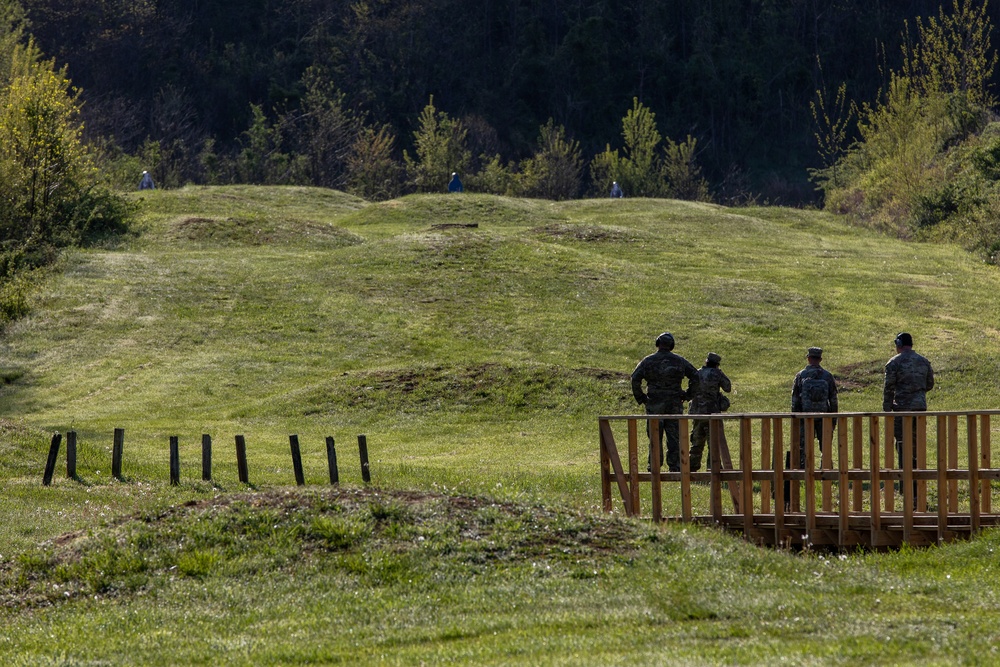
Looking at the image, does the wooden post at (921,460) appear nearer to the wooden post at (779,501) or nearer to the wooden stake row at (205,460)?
the wooden post at (779,501)

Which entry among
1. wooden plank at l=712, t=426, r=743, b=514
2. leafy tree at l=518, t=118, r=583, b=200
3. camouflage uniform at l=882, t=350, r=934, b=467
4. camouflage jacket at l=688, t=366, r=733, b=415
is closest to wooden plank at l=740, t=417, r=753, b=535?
wooden plank at l=712, t=426, r=743, b=514

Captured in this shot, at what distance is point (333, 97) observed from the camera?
110 meters

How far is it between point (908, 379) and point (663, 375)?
3.99 m

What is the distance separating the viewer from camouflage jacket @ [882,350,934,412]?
2255 cm

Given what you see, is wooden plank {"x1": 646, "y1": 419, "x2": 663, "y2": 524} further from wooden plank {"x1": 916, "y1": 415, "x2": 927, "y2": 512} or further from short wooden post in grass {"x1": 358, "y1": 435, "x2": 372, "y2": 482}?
short wooden post in grass {"x1": 358, "y1": 435, "x2": 372, "y2": 482}

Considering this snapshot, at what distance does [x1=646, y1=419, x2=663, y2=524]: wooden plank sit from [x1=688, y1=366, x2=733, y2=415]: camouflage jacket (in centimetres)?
462

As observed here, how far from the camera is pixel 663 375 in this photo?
23641 mm

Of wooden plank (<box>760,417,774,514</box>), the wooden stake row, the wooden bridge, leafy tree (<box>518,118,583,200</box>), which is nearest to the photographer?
the wooden bridge

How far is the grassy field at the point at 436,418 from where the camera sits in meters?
13.5

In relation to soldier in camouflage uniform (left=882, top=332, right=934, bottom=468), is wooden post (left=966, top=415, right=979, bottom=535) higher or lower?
lower

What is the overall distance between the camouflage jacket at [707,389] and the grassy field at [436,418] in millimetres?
2443

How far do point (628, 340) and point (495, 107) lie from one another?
80044 millimetres

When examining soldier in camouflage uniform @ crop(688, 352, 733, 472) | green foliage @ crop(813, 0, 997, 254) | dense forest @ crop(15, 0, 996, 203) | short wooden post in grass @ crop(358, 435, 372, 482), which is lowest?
short wooden post in grass @ crop(358, 435, 372, 482)

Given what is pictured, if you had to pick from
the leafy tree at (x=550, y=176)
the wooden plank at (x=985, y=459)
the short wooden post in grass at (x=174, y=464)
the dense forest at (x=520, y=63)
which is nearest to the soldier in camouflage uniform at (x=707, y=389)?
the wooden plank at (x=985, y=459)
